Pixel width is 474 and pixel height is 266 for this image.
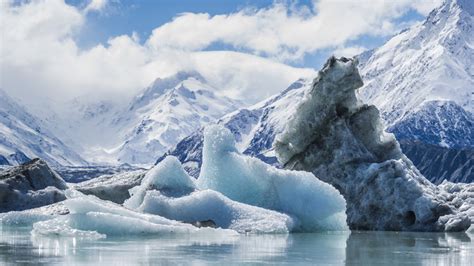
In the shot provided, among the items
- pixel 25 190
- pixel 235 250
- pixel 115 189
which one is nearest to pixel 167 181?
pixel 115 189

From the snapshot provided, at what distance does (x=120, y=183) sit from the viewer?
35000mm

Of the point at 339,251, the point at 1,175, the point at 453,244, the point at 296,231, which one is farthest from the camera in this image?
the point at 1,175

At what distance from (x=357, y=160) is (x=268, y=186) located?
6.06 meters

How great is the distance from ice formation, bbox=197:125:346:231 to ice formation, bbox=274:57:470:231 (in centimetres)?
351

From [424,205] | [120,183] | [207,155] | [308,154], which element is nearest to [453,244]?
[424,205]

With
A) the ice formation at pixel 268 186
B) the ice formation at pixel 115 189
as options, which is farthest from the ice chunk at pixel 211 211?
the ice formation at pixel 115 189

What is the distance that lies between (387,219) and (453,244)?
8026 millimetres

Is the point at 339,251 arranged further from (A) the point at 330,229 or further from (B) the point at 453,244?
(A) the point at 330,229

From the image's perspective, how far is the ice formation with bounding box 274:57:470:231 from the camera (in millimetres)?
30781

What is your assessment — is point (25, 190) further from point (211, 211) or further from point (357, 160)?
point (357, 160)

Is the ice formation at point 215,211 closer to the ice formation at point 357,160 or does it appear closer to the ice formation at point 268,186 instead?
the ice formation at point 268,186

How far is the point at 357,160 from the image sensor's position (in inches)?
1321

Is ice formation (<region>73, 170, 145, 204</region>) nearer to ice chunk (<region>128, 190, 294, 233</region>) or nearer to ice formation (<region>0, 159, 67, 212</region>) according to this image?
ice formation (<region>0, 159, 67, 212</region>)

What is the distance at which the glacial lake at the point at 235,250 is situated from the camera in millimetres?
16703
